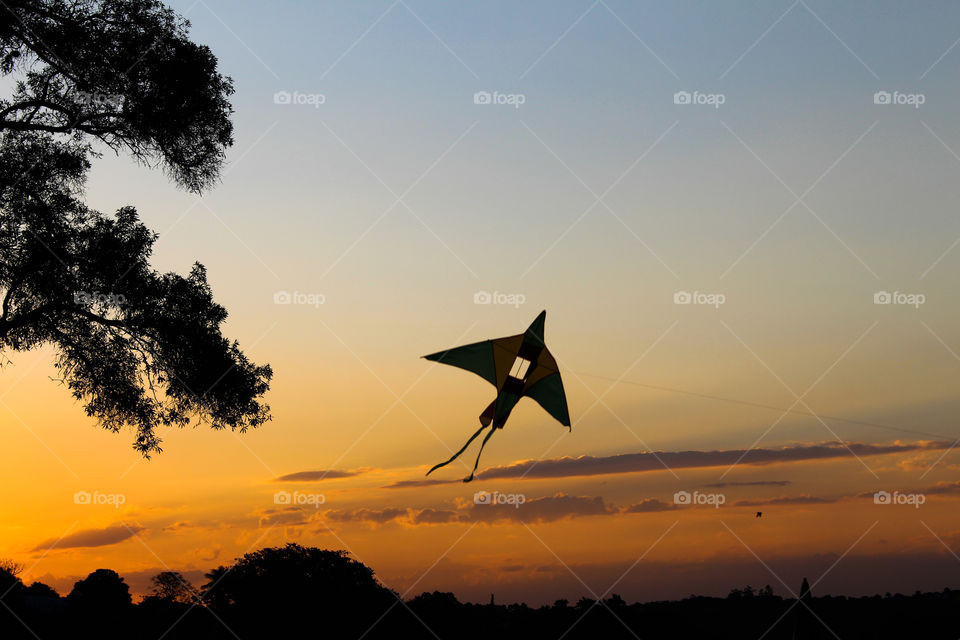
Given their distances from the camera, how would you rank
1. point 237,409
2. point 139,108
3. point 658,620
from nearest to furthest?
point 139,108
point 237,409
point 658,620

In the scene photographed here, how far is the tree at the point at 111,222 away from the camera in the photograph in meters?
14.8

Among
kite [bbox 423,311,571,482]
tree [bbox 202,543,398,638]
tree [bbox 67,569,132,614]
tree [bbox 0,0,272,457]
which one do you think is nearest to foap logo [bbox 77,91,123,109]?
tree [bbox 0,0,272,457]

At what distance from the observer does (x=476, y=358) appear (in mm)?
15156

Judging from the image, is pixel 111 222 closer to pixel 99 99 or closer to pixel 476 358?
pixel 99 99

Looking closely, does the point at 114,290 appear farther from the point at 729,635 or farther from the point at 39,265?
the point at 729,635

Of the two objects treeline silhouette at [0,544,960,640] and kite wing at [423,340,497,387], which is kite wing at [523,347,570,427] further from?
treeline silhouette at [0,544,960,640]

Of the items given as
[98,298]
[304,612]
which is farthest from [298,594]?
[98,298]

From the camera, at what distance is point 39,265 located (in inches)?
583

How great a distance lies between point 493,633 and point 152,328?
37.8 feet

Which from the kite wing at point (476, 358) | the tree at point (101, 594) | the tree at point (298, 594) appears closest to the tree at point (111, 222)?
the kite wing at point (476, 358)

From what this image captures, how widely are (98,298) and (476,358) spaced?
7.31m

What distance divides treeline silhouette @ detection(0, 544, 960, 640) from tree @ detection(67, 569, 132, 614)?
0.04 m

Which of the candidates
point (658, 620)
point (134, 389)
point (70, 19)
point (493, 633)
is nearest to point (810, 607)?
point (493, 633)

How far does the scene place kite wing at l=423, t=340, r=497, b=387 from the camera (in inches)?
595
